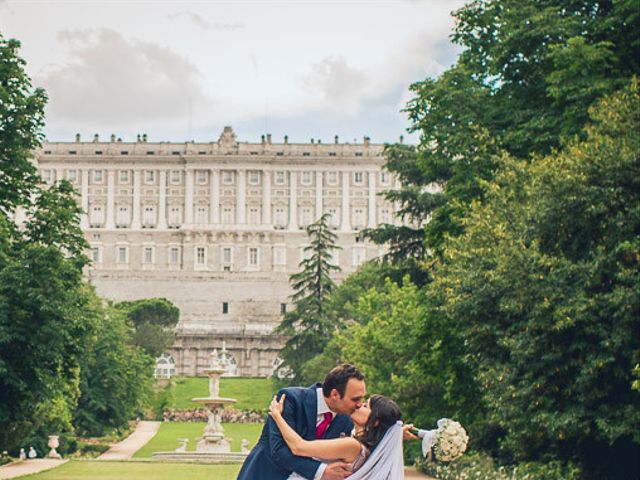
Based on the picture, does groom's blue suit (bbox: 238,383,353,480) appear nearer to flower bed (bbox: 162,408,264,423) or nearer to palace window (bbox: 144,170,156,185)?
flower bed (bbox: 162,408,264,423)

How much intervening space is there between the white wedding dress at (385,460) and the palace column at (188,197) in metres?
104

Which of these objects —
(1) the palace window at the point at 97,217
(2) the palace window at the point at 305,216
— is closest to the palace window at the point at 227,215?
(2) the palace window at the point at 305,216

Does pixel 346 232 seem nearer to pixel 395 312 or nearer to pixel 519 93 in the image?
pixel 395 312

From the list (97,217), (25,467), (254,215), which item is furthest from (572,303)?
(97,217)

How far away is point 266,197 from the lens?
362 ft

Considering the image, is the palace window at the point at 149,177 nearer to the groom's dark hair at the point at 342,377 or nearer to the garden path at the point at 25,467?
the garden path at the point at 25,467

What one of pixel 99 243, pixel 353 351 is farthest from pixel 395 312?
pixel 99 243

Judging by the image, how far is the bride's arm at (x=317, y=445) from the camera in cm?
640

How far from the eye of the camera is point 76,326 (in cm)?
2345

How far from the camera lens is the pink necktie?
6.63 metres

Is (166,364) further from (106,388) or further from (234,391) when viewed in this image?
(106,388)

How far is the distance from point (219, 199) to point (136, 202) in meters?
7.85

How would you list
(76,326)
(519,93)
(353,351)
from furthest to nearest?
(353,351) → (519,93) → (76,326)

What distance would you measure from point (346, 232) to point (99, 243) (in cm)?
2323
